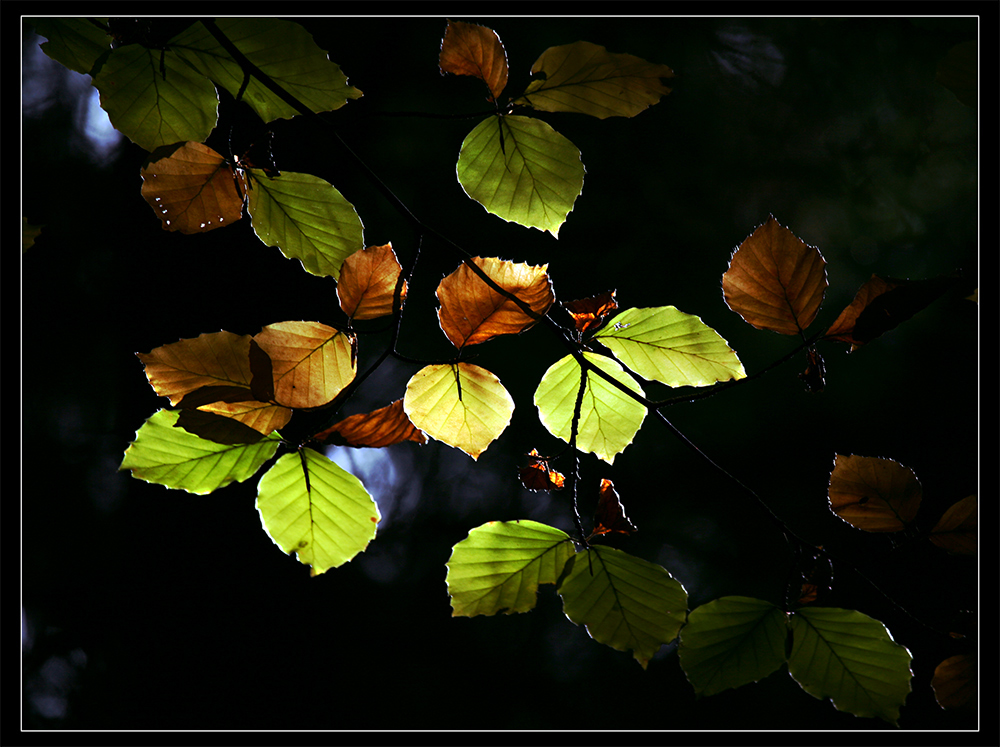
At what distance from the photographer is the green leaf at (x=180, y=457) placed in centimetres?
48

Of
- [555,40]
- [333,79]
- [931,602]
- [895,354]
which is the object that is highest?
[333,79]

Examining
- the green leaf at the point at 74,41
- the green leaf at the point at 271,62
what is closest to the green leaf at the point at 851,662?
the green leaf at the point at 271,62

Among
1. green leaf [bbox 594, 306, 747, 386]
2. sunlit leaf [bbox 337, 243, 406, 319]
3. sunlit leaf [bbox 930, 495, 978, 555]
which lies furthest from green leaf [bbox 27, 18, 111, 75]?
sunlit leaf [bbox 930, 495, 978, 555]

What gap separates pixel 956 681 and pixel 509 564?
444 millimetres

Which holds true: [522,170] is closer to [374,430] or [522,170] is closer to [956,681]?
[374,430]

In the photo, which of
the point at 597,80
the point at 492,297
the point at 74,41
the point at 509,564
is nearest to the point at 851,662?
the point at 509,564

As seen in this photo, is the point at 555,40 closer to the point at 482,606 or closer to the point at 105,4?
the point at 105,4

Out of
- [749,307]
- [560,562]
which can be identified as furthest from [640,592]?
[749,307]

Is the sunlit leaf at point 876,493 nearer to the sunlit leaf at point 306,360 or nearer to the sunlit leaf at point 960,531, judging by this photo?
the sunlit leaf at point 960,531

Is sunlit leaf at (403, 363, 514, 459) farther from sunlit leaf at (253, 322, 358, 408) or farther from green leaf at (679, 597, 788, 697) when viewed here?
green leaf at (679, 597, 788, 697)

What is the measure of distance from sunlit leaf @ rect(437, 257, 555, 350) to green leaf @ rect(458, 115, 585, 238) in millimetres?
65

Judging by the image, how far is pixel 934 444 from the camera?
1.84m

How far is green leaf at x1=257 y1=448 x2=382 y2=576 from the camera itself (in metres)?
0.48

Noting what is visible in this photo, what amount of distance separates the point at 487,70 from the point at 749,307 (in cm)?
30
